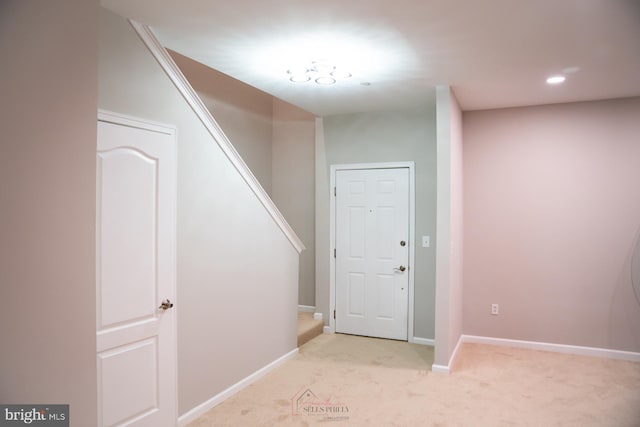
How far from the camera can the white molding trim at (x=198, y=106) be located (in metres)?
2.66

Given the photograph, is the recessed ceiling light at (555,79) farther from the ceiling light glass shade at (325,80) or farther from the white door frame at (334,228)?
the ceiling light glass shade at (325,80)

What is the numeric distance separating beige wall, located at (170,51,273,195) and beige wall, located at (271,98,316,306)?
0.12 meters

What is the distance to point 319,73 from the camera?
11.3 feet

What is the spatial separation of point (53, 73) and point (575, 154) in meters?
4.52

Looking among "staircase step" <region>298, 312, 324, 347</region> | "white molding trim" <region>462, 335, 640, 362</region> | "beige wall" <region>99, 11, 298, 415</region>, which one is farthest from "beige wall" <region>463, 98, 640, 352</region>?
"beige wall" <region>99, 11, 298, 415</region>

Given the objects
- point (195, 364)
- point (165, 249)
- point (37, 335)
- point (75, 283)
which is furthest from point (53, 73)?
point (195, 364)

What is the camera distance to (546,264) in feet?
15.1

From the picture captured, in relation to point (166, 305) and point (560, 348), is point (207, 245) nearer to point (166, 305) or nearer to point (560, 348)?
point (166, 305)

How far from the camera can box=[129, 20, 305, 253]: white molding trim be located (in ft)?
8.72

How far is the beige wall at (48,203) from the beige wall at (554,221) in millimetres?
4020

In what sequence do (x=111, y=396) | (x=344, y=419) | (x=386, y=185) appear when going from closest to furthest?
(x=111, y=396), (x=344, y=419), (x=386, y=185)

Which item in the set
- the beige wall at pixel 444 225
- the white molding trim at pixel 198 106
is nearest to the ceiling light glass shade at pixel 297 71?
the white molding trim at pixel 198 106

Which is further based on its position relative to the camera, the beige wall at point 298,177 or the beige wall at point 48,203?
the beige wall at point 298,177

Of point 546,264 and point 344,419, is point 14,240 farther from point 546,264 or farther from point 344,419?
point 546,264
